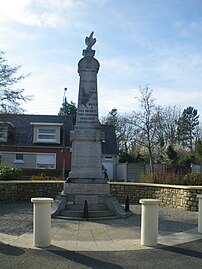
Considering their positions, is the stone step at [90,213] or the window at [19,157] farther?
the window at [19,157]

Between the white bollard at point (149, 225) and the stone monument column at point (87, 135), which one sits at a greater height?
the stone monument column at point (87, 135)

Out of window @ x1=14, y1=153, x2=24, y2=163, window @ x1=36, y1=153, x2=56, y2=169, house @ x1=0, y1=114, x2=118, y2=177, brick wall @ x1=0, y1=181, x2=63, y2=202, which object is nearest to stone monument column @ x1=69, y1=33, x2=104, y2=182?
brick wall @ x1=0, y1=181, x2=63, y2=202

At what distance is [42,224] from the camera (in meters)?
8.64

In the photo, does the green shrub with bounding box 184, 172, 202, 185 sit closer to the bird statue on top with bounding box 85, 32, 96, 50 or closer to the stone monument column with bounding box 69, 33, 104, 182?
the stone monument column with bounding box 69, 33, 104, 182

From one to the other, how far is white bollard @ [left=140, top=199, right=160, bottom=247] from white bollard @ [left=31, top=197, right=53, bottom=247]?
81.9 inches

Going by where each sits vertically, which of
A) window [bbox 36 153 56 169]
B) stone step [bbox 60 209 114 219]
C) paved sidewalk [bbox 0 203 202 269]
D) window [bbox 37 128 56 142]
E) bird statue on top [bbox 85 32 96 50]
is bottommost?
paved sidewalk [bbox 0 203 202 269]

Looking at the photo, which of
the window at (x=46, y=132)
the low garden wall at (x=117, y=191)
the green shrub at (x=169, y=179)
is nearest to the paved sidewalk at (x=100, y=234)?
the low garden wall at (x=117, y=191)

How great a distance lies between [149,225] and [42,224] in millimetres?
2333

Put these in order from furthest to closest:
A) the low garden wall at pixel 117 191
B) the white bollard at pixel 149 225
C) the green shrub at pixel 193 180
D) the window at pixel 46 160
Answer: the window at pixel 46 160 → the green shrub at pixel 193 180 → the low garden wall at pixel 117 191 → the white bollard at pixel 149 225

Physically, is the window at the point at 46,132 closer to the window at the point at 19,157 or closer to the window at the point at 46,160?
the window at the point at 46,160

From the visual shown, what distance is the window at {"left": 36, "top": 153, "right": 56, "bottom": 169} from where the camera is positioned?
41250 mm

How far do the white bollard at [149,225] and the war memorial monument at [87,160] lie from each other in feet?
14.8

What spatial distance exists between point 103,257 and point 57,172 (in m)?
31.0

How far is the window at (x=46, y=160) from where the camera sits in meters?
41.2
